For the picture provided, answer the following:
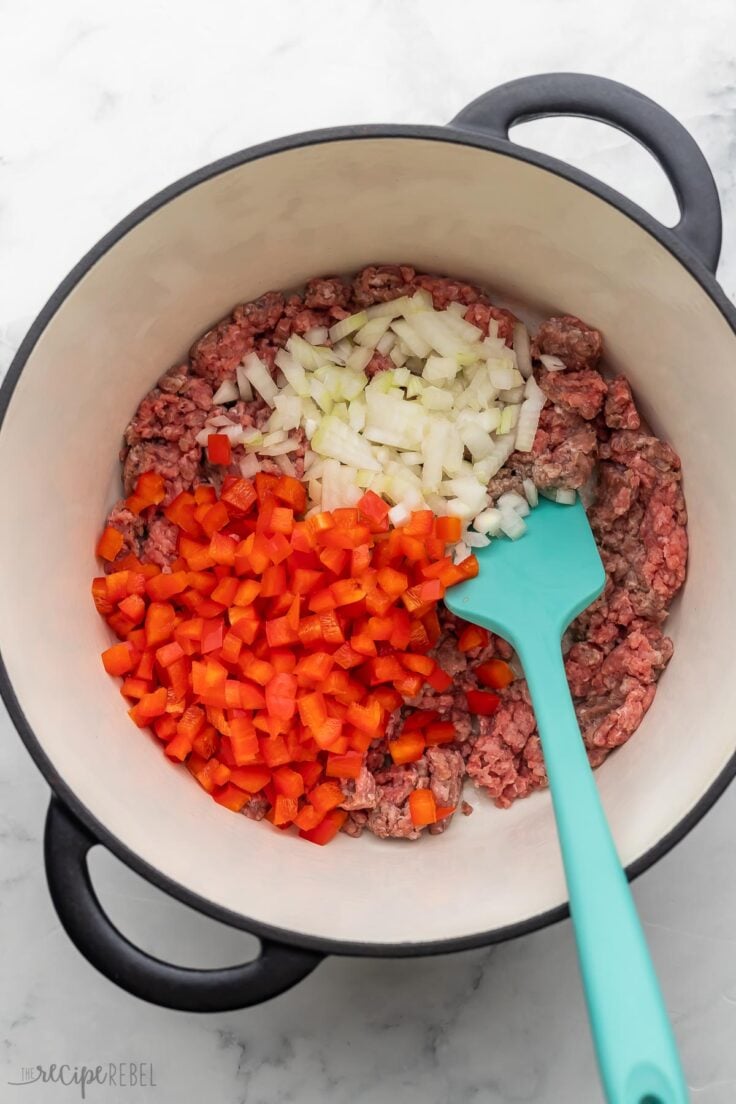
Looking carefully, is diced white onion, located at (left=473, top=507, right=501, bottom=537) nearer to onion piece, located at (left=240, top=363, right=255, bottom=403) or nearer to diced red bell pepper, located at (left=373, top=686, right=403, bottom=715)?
diced red bell pepper, located at (left=373, top=686, right=403, bottom=715)

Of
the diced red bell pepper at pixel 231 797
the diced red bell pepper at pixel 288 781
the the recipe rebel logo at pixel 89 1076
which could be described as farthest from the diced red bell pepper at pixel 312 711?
the the recipe rebel logo at pixel 89 1076

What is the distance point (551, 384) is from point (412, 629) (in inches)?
22.6

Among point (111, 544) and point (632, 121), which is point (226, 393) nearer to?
point (111, 544)

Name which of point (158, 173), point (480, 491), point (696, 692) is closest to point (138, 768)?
point (480, 491)

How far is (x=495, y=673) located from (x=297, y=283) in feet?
3.00

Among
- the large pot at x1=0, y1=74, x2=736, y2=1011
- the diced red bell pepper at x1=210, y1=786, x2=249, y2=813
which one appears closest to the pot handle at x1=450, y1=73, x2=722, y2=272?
the large pot at x1=0, y1=74, x2=736, y2=1011

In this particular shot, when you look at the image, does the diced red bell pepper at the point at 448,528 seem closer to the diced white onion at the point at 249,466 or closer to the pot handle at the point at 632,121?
the diced white onion at the point at 249,466

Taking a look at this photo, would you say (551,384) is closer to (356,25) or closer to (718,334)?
(718,334)

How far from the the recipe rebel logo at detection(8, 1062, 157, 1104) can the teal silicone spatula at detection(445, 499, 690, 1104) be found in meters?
1.12

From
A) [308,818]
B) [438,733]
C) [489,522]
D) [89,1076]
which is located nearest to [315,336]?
[489,522]

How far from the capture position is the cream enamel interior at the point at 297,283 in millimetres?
1832

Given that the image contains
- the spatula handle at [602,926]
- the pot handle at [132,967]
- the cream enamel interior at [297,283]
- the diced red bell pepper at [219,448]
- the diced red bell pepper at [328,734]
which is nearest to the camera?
the spatula handle at [602,926]

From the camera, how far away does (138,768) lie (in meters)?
1.99

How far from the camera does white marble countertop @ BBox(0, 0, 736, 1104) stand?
86.1 inches
